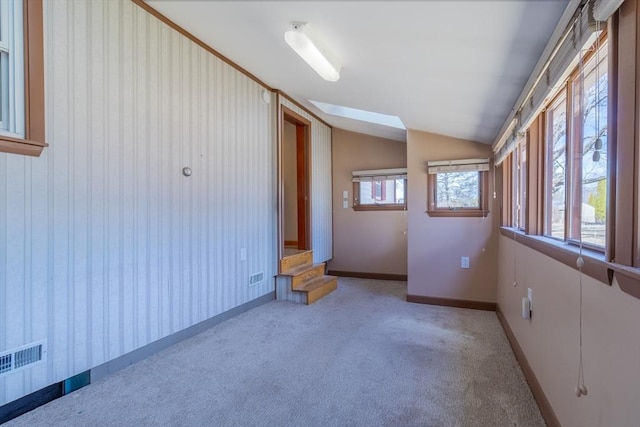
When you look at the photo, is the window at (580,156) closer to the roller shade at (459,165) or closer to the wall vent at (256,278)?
the roller shade at (459,165)

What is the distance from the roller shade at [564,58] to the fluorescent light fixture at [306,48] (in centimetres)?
126

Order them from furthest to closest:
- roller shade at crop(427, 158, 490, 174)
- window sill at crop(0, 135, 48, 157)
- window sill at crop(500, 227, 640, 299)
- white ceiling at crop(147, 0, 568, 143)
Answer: roller shade at crop(427, 158, 490, 174) < window sill at crop(0, 135, 48, 157) < white ceiling at crop(147, 0, 568, 143) < window sill at crop(500, 227, 640, 299)

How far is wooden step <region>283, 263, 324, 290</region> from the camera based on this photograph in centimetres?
384

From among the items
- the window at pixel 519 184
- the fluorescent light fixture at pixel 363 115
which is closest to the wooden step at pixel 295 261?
the fluorescent light fixture at pixel 363 115

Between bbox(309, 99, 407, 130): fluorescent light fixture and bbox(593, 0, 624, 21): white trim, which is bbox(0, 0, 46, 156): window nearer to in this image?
bbox(593, 0, 624, 21): white trim

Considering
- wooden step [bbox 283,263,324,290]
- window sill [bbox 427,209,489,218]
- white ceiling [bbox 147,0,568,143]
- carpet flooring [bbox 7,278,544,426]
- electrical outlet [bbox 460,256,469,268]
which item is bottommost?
carpet flooring [bbox 7,278,544,426]

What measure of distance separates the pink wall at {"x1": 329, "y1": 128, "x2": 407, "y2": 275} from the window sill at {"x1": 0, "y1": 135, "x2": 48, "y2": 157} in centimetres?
408

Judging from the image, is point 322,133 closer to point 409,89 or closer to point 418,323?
point 409,89

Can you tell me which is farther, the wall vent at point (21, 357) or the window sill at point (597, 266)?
the wall vent at point (21, 357)

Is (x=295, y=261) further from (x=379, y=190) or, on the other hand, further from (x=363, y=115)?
(x=363, y=115)

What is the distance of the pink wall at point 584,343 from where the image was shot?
34.8 inches

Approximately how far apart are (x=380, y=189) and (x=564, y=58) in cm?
390

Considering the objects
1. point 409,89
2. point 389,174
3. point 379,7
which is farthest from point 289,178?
point 379,7

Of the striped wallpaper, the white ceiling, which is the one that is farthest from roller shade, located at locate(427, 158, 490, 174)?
the striped wallpaper
